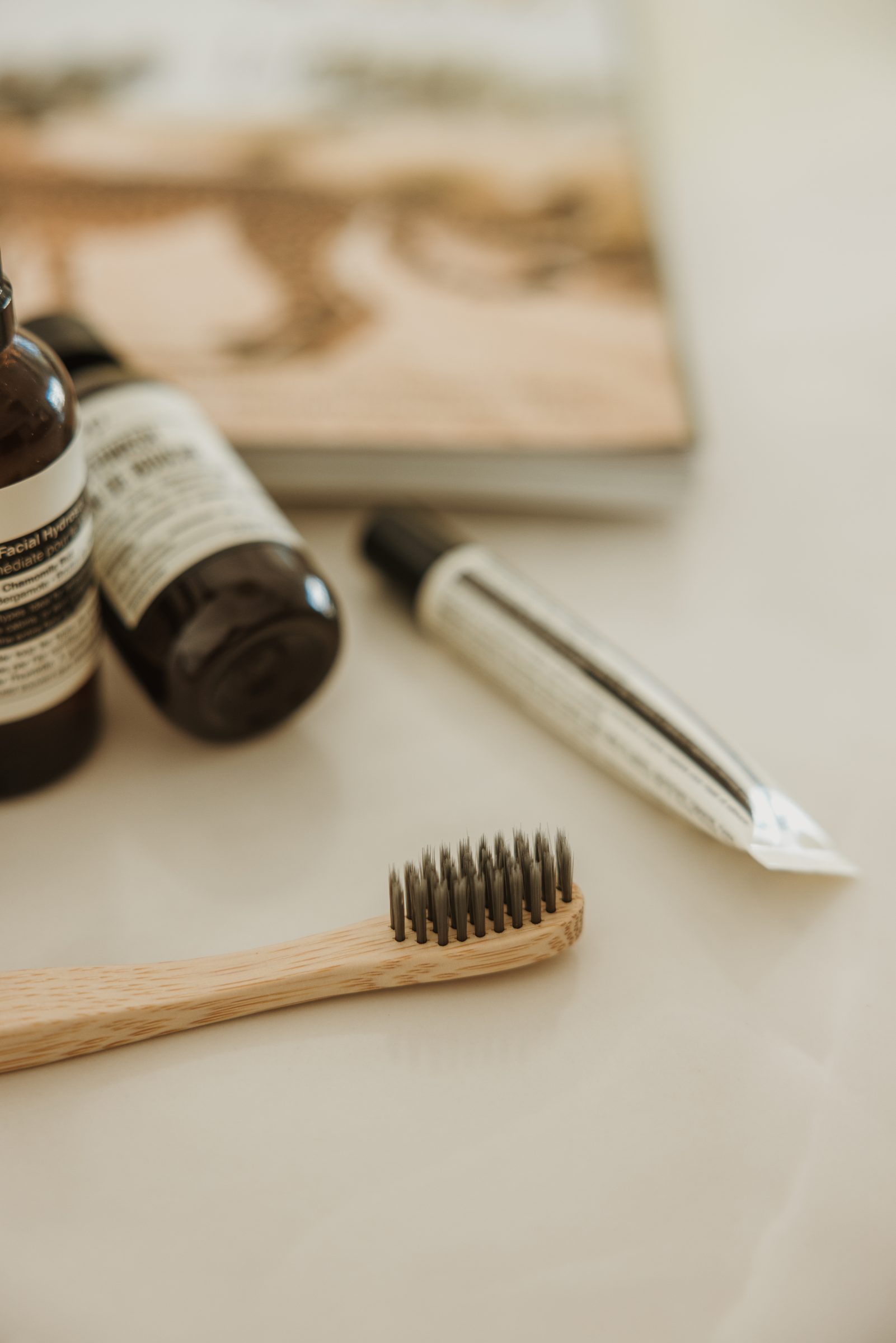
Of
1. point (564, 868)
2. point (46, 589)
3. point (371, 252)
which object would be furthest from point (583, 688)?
point (371, 252)

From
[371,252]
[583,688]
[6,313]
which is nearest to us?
[6,313]

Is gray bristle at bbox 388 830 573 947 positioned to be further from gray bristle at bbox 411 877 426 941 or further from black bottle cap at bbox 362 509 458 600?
black bottle cap at bbox 362 509 458 600

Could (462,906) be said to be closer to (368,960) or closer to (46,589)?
(368,960)

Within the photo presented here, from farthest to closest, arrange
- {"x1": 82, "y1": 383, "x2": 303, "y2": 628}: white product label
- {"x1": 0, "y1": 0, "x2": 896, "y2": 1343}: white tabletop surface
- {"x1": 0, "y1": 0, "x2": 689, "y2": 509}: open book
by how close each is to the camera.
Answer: {"x1": 0, "y1": 0, "x2": 689, "y2": 509}: open book
{"x1": 82, "y1": 383, "x2": 303, "y2": 628}: white product label
{"x1": 0, "y1": 0, "x2": 896, "y2": 1343}: white tabletop surface

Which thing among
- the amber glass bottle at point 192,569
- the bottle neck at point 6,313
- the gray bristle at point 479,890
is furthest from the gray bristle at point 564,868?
the bottle neck at point 6,313

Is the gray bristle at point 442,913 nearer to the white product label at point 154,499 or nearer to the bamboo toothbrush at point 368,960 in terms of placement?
the bamboo toothbrush at point 368,960

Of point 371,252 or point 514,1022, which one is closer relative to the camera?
point 514,1022

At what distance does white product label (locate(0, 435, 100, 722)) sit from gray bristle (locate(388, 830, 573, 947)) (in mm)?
140

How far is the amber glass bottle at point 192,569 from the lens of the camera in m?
0.41

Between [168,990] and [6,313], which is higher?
[6,313]

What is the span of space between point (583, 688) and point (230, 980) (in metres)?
0.17

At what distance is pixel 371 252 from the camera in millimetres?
644

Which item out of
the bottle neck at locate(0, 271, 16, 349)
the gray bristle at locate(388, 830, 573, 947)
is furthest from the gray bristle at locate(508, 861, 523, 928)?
the bottle neck at locate(0, 271, 16, 349)

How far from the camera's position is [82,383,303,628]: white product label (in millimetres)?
420
